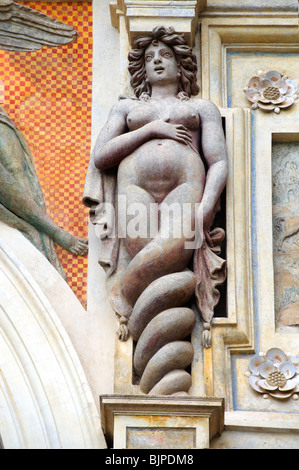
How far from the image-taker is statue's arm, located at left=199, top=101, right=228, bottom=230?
7355 millimetres

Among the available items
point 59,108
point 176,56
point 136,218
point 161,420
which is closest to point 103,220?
point 136,218

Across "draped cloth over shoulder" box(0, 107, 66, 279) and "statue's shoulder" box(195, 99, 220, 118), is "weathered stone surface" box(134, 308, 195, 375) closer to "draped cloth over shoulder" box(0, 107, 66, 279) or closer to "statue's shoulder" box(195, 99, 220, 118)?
"draped cloth over shoulder" box(0, 107, 66, 279)

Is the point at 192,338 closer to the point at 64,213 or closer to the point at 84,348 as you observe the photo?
the point at 84,348

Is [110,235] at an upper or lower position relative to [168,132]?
lower

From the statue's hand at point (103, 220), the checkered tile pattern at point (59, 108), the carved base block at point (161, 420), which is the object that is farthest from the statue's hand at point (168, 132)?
the carved base block at point (161, 420)

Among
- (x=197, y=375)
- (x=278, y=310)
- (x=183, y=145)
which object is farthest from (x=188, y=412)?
(x=183, y=145)

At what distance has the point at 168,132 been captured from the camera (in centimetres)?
745

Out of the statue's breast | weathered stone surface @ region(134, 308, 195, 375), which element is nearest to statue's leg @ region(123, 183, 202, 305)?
weathered stone surface @ region(134, 308, 195, 375)

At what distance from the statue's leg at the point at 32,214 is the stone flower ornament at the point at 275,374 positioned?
1.14 meters

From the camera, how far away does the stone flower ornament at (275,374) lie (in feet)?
23.6

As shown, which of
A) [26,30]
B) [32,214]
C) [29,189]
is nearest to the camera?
[32,214]

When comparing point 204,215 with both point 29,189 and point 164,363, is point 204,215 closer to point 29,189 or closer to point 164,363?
point 164,363

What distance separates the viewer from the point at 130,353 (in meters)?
7.19

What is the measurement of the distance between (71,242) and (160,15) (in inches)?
53.5
